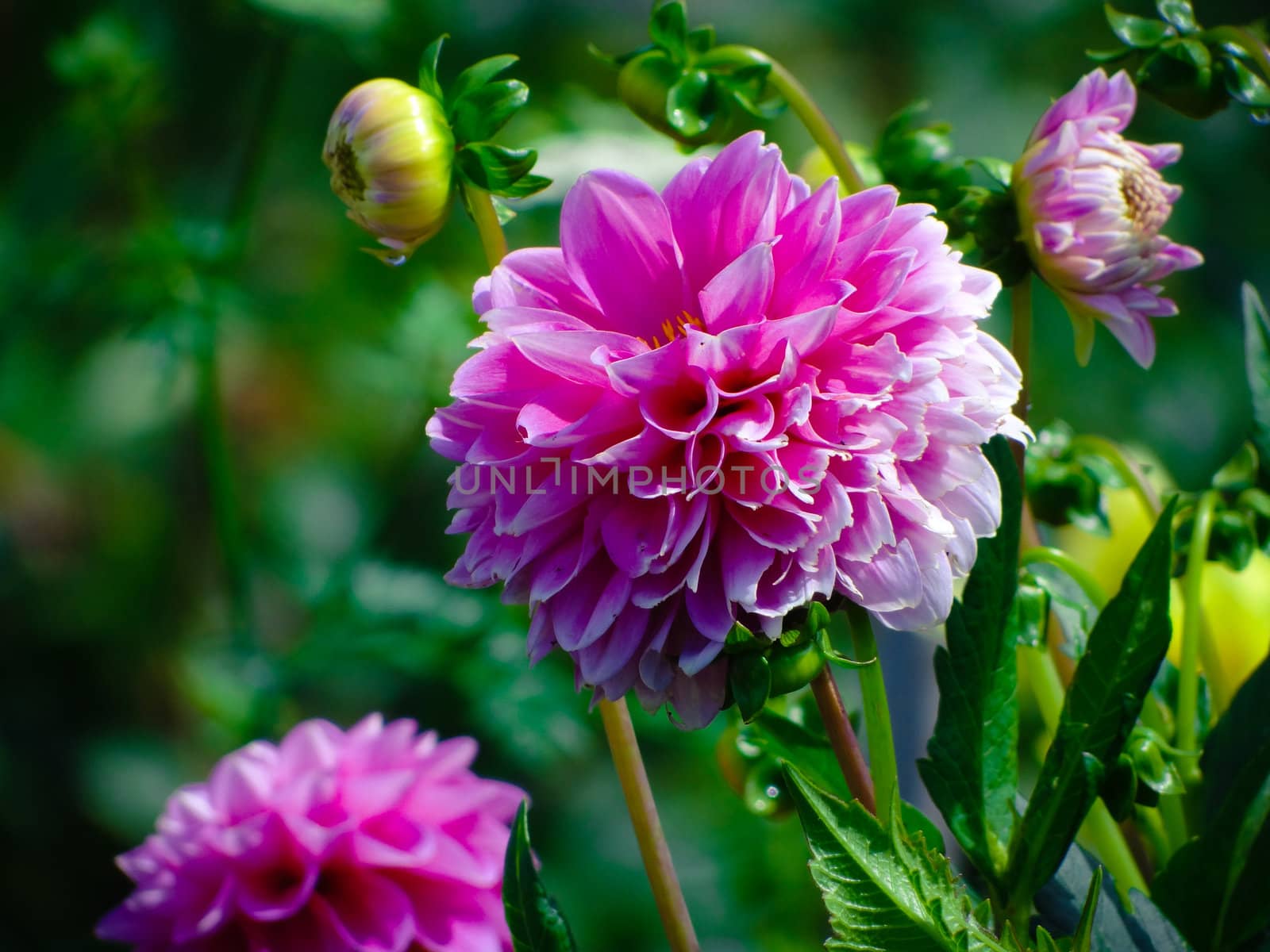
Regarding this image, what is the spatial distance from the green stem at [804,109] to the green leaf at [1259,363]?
0.46ft

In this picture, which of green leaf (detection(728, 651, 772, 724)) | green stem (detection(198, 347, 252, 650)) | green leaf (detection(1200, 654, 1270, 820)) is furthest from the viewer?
green stem (detection(198, 347, 252, 650))

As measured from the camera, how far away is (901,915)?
26cm

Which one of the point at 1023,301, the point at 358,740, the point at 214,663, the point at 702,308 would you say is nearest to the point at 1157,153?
Result: the point at 1023,301

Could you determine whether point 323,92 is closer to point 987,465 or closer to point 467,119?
point 467,119

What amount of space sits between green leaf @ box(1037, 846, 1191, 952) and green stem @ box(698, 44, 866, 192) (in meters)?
0.20

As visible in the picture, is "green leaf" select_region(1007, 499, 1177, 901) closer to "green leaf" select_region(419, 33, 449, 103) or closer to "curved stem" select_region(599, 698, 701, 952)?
"curved stem" select_region(599, 698, 701, 952)

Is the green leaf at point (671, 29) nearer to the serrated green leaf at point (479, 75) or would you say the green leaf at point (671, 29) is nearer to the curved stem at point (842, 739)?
the serrated green leaf at point (479, 75)

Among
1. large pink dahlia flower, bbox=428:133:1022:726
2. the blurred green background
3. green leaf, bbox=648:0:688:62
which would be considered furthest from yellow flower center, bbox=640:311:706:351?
the blurred green background

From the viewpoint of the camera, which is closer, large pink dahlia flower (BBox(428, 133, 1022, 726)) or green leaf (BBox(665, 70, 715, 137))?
large pink dahlia flower (BBox(428, 133, 1022, 726))

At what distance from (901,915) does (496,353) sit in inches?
6.1

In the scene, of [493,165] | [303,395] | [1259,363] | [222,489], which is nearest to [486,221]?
[493,165]

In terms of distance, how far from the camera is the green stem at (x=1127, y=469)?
1.33 ft

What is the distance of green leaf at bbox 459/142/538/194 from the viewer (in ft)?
1.03

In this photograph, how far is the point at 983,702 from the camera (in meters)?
0.31
